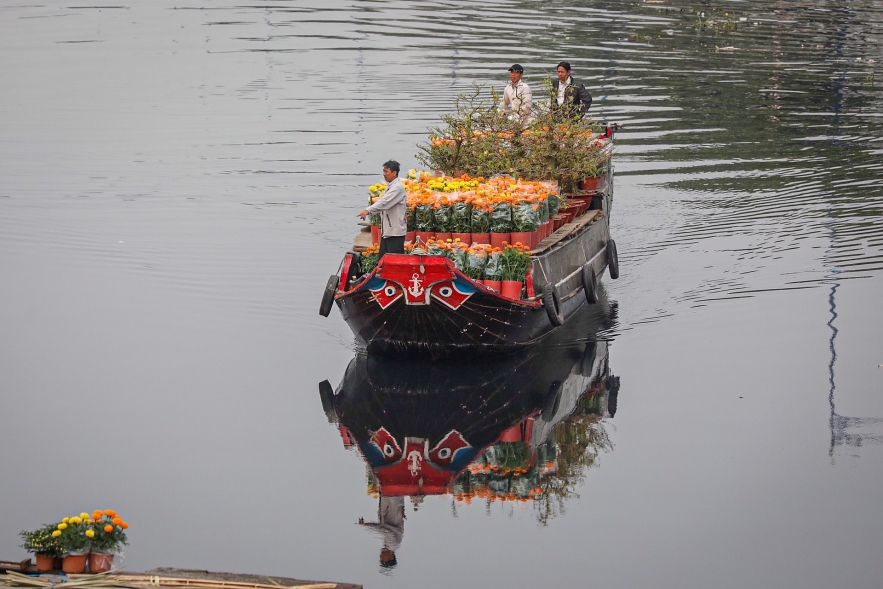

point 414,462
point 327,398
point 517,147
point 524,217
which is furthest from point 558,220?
point 414,462

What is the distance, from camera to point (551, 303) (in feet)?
46.1

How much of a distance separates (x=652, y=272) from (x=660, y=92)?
13.9m

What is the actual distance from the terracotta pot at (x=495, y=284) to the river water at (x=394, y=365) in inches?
39.3

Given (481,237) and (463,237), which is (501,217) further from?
(463,237)

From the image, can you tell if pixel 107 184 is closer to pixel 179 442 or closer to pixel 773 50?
pixel 179 442

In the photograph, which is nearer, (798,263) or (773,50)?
(798,263)

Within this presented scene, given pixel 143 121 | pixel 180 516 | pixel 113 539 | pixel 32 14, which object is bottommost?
pixel 180 516

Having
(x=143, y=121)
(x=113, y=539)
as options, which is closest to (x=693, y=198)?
(x=143, y=121)

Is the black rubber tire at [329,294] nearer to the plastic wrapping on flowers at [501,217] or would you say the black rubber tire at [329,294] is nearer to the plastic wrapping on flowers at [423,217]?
the plastic wrapping on flowers at [423,217]

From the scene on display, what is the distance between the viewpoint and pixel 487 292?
13.4 m

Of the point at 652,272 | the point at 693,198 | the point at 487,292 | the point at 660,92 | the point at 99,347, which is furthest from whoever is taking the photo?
the point at 660,92

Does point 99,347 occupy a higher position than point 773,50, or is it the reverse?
point 773,50

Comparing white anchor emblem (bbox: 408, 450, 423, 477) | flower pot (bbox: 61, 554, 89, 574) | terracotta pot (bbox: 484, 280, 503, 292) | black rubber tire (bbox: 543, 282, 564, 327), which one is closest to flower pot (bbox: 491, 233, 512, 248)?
terracotta pot (bbox: 484, 280, 503, 292)

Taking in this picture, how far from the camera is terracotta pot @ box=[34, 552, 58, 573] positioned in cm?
801
